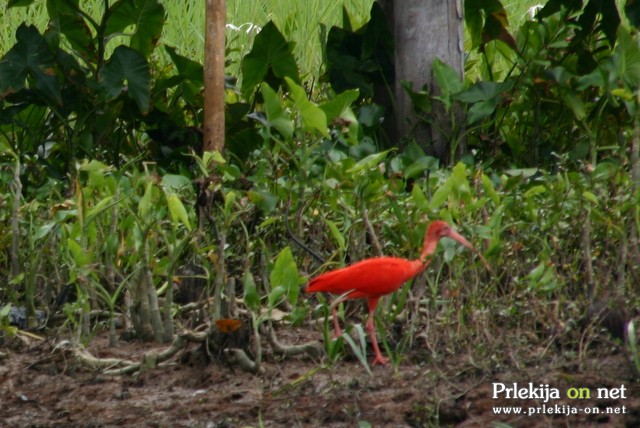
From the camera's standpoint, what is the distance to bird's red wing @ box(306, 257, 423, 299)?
3.23 m

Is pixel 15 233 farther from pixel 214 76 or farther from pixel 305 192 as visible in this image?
pixel 214 76

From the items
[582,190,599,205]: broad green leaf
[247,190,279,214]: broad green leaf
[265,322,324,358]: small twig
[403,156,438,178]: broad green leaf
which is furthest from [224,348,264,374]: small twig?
[403,156,438,178]: broad green leaf

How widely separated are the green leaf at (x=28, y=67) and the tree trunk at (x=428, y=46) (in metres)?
1.63

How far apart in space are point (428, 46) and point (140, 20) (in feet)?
4.44

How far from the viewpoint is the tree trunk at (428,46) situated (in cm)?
547

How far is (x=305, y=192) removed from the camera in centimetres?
426

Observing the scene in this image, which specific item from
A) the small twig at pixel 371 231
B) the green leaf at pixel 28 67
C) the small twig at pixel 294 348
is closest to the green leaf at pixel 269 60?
the green leaf at pixel 28 67

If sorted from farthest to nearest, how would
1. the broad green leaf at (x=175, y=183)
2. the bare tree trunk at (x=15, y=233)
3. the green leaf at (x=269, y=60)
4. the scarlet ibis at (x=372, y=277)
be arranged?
the green leaf at (x=269, y=60) → the broad green leaf at (x=175, y=183) → the bare tree trunk at (x=15, y=233) → the scarlet ibis at (x=372, y=277)

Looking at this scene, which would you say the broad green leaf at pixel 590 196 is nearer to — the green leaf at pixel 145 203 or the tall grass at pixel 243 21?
the green leaf at pixel 145 203

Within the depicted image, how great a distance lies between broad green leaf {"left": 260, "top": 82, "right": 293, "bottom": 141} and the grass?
2.93 meters

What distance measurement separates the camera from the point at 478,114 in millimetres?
5219

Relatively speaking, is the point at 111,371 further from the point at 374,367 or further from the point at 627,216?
the point at 627,216

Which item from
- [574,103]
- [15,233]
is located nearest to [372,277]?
[15,233]

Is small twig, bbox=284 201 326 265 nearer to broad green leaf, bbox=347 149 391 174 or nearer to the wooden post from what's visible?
broad green leaf, bbox=347 149 391 174
